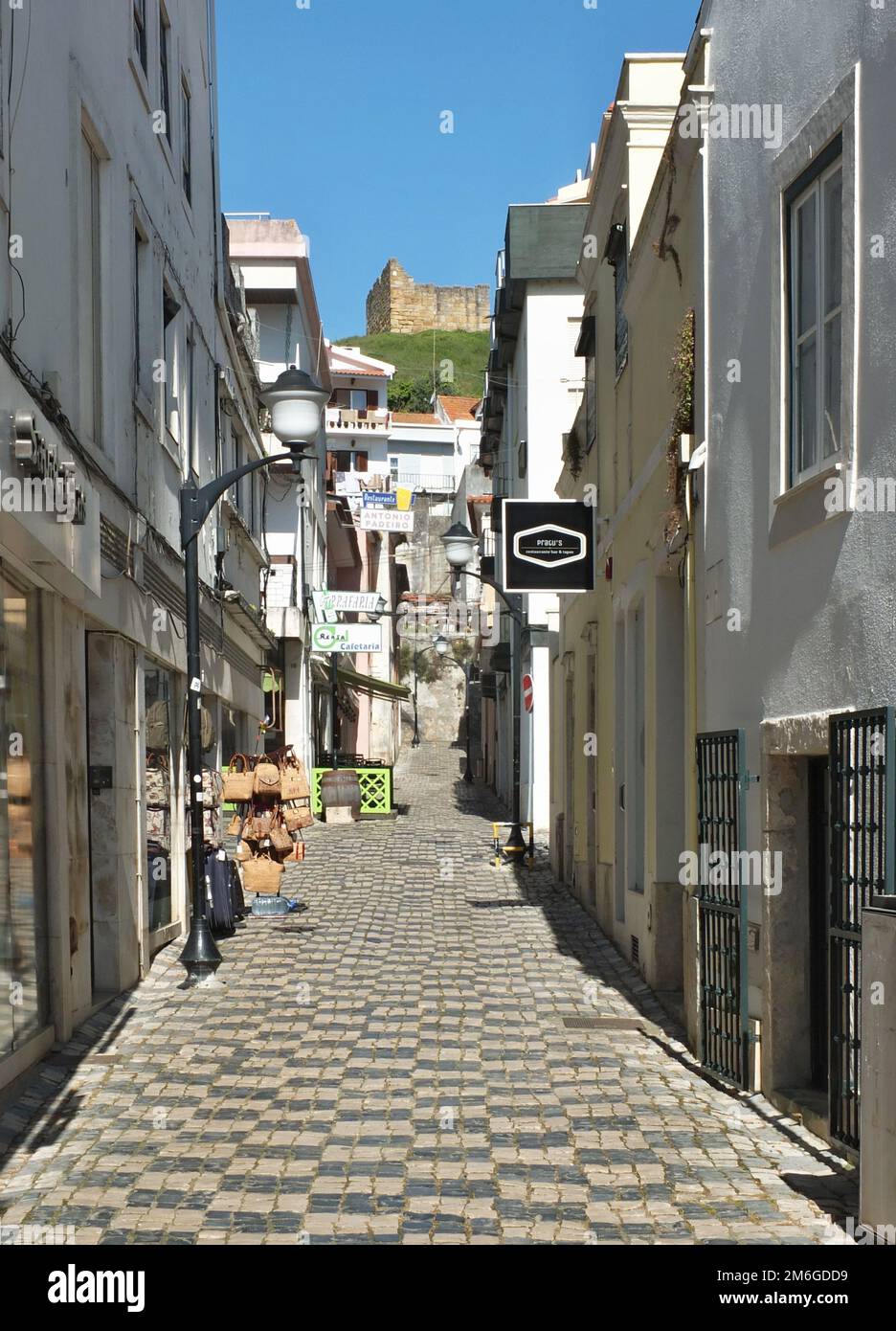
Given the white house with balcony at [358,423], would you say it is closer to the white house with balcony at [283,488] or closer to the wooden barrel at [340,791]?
the white house with balcony at [283,488]

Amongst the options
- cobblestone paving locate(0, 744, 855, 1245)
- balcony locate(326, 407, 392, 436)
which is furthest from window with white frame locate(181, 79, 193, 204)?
balcony locate(326, 407, 392, 436)

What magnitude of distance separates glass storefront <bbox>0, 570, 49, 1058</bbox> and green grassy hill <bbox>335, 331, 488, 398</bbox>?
10739 cm

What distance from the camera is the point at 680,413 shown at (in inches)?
389

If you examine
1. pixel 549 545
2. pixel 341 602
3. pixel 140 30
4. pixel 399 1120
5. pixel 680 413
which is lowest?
pixel 399 1120

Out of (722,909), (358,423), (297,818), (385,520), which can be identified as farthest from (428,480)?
(722,909)

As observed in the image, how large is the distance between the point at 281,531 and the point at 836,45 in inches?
928

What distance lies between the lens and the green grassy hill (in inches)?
4641

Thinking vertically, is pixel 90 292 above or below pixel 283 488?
below

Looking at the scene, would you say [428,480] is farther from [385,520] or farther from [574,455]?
[574,455]

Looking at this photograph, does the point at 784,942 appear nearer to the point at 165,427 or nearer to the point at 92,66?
the point at 92,66

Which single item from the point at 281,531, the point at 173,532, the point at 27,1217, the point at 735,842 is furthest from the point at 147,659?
the point at 281,531

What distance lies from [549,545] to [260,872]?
15.5ft

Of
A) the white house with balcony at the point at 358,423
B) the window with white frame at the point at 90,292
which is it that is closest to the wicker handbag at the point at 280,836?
the window with white frame at the point at 90,292

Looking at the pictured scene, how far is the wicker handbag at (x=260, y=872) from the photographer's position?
651 inches
